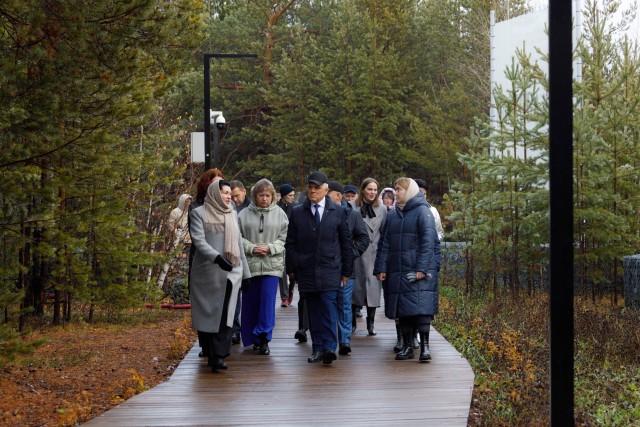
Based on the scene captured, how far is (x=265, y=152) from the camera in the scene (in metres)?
51.1

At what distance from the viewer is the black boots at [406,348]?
11.3m

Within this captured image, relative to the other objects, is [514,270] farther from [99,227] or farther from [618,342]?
[99,227]

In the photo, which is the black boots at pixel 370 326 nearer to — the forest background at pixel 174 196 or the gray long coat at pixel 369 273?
the gray long coat at pixel 369 273

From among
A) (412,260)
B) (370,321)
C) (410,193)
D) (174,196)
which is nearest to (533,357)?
(412,260)

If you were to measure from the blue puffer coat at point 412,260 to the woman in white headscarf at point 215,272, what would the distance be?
1.79 m

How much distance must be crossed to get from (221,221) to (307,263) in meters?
1.07

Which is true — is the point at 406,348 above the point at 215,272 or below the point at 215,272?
below

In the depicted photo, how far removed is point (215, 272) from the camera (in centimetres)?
1052

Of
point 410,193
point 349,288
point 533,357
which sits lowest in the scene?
point 533,357

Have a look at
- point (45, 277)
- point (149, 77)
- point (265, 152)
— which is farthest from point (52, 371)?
point (265, 152)

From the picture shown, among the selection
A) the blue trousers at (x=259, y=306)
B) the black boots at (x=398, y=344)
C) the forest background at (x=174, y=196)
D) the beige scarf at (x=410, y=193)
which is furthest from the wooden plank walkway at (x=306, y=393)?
the beige scarf at (x=410, y=193)

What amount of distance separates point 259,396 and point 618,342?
6.09 m

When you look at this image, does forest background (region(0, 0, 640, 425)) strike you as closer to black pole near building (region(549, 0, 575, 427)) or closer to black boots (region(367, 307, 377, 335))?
black boots (region(367, 307, 377, 335))

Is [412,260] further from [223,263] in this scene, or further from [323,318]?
[223,263]
